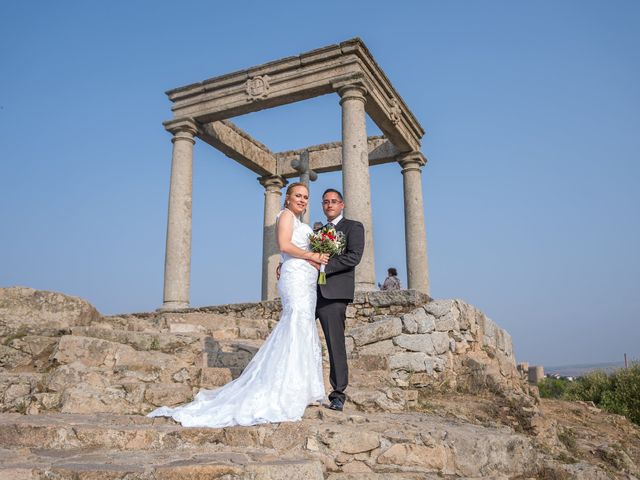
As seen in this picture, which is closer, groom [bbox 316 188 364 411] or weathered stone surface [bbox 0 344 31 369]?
groom [bbox 316 188 364 411]

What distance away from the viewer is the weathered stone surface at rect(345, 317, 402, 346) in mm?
8078

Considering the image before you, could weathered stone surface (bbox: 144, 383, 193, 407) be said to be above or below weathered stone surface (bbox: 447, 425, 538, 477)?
above

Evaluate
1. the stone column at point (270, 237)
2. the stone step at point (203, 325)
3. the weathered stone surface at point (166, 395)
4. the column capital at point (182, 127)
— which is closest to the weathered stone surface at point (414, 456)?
the weathered stone surface at point (166, 395)

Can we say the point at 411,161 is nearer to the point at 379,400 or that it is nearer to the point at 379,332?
the point at 379,332

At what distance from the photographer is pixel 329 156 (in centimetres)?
1744

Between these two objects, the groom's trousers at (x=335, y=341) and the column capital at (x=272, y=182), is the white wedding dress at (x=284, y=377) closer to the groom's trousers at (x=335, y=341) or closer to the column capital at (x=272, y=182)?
the groom's trousers at (x=335, y=341)

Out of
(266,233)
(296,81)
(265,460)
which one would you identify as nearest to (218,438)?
(265,460)

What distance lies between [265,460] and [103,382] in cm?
302

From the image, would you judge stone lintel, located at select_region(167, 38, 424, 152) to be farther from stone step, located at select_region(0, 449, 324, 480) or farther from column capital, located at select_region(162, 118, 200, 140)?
stone step, located at select_region(0, 449, 324, 480)

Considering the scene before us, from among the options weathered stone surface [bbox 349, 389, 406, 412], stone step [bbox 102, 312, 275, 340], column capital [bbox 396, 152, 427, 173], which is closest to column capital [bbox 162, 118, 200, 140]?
stone step [bbox 102, 312, 275, 340]

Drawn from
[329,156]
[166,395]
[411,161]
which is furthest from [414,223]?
[166,395]

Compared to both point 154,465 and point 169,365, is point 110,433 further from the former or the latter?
point 169,365

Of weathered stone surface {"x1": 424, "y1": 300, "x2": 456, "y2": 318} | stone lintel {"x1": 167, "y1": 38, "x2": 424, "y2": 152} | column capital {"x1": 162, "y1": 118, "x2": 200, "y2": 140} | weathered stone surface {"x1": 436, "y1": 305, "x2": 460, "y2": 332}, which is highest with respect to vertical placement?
stone lintel {"x1": 167, "y1": 38, "x2": 424, "y2": 152}

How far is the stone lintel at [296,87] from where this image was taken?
12648 millimetres
